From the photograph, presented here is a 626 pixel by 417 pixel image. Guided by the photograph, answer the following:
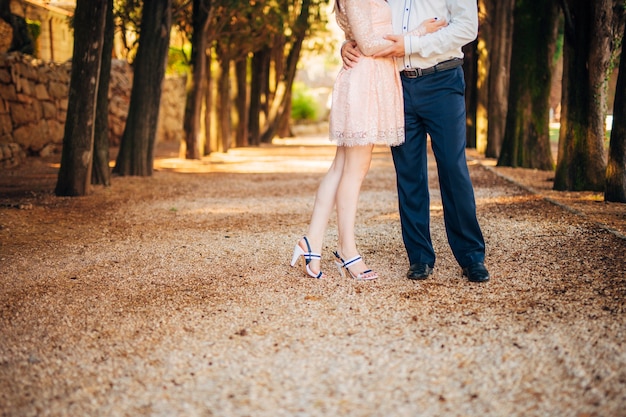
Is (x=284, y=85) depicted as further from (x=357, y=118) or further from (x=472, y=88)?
(x=357, y=118)

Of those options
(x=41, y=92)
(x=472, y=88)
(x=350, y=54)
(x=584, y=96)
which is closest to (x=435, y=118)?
(x=350, y=54)

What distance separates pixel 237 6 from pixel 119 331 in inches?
504

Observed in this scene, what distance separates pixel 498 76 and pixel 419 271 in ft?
39.7

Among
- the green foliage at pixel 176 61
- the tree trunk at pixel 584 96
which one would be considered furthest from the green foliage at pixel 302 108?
the tree trunk at pixel 584 96

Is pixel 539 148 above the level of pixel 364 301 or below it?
above

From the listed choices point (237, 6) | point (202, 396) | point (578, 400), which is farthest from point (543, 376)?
point (237, 6)

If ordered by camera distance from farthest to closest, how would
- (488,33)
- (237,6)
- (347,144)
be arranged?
(488,33) → (237,6) → (347,144)

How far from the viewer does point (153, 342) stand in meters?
3.61

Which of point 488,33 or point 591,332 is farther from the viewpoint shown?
point 488,33

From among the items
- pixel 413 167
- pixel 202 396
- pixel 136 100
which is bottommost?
pixel 202 396

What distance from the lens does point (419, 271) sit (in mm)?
4828

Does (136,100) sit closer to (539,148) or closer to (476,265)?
(539,148)

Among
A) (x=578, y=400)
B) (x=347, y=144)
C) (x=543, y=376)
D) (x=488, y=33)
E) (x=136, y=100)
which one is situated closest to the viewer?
(x=578, y=400)

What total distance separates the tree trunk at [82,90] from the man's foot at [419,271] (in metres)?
5.78
